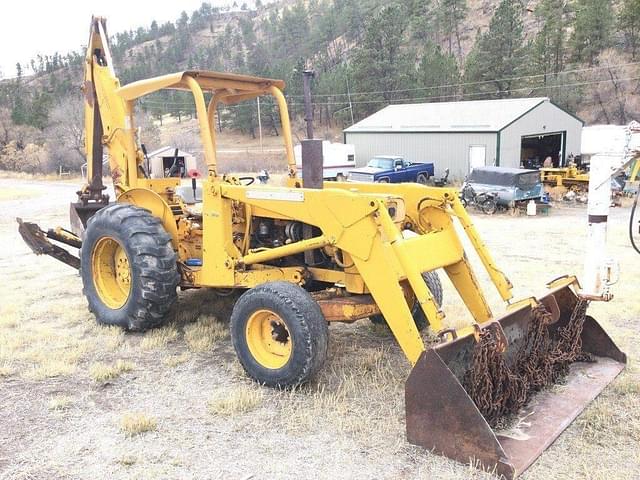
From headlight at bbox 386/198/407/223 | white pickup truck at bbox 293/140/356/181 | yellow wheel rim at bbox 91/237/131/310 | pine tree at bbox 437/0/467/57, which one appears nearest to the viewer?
A: headlight at bbox 386/198/407/223

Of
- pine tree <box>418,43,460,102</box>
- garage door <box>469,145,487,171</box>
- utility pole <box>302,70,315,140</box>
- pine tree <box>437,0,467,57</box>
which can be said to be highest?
pine tree <box>437,0,467,57</box>

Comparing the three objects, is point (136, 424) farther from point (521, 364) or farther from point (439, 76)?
point (439, 76)

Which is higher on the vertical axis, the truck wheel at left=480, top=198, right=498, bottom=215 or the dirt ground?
the dirt ground

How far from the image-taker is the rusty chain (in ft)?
12.6

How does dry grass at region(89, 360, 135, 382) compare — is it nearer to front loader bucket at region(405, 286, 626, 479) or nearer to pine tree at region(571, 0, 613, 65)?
front loader bucket at region(405, 286, 626, 479)

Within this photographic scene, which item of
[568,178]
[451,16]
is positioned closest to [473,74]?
[568,178]

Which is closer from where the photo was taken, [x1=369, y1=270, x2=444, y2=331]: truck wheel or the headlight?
the headlight

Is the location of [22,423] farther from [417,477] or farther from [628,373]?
[628,373]

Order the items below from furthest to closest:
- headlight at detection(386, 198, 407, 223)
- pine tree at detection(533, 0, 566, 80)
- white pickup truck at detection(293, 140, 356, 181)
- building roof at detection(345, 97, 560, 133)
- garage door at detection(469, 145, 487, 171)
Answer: pine tree at detection(533, 0, 566, 80)
white pickup truck at detection(293, 140, 356, 181)
building roof at detection(345, 97, 560, 133)
garage door at detection(469, 145, 487, 171)
headlight at detection(386, 198, 407, 223)

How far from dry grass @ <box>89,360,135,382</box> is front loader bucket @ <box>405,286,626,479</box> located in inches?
102

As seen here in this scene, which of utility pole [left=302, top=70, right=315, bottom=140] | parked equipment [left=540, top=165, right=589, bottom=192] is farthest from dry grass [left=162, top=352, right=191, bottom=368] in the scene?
parked equipment [left=540, top=165, right=589, bottom=192]

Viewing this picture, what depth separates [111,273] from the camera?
636 cm

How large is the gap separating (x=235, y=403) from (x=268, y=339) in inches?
26.0

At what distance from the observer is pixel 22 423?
4199 mm
